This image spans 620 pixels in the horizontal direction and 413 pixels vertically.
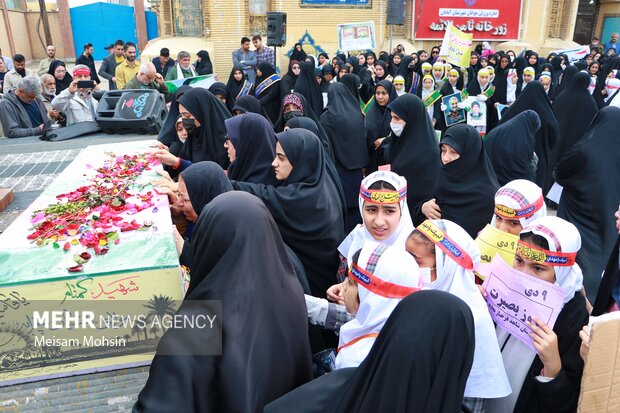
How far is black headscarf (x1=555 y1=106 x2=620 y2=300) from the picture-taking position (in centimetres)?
348

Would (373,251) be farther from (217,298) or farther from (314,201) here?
(314,201)

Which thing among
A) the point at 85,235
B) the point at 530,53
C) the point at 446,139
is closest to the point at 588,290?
the point at 446,139

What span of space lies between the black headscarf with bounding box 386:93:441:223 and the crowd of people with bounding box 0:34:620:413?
0.04 feet

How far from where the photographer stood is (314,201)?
2.83 m

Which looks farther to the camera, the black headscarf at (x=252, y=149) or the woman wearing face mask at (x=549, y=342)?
the black headscarf at (x=252, y=149)

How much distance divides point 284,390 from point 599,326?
981 mm

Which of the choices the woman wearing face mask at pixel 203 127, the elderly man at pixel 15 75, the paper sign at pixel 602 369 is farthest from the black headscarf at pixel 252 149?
the elderly man at pixel 15 75

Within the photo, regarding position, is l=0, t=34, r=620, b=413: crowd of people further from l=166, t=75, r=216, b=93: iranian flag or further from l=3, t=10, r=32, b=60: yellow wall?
l=3, t=10, r=32, b=60: yellow wall

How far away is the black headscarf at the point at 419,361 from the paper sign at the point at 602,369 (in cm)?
45

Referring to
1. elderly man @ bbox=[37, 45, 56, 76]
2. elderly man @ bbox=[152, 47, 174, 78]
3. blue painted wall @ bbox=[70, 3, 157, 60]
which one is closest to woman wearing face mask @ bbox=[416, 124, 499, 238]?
elderly man @ bbox=[152, 47, 174, 78]

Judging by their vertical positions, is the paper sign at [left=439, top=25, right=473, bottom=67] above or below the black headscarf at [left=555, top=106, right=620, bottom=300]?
above

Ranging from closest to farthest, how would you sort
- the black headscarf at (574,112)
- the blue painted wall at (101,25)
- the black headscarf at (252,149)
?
the black headscarf at (252,149), the black headscarf at (574,112), the blue painted wall at (101,25)

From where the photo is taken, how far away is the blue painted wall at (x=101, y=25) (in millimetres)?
22094

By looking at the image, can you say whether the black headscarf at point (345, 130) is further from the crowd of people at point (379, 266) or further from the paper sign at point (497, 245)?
the paper sign at point (497, 245)
